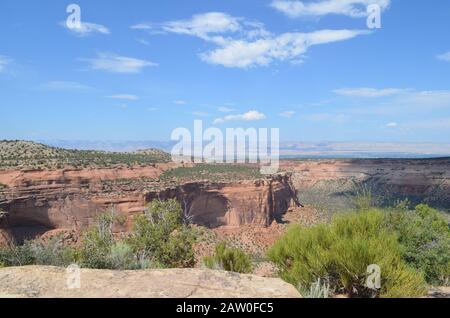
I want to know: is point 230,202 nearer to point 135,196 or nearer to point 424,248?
point 135,196

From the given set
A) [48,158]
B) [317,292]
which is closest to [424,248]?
[317,292]

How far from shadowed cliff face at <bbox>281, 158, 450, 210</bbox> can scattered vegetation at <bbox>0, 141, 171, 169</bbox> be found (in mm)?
36761

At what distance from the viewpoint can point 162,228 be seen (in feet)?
56.4

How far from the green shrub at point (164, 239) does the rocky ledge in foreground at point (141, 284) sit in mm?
8954

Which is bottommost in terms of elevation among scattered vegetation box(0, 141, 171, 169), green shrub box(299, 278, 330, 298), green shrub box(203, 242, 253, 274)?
green shrub box(203, 242, 253, 274)

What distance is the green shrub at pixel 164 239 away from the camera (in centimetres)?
1641

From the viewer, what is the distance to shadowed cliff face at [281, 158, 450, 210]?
74250 mm

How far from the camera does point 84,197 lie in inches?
1463

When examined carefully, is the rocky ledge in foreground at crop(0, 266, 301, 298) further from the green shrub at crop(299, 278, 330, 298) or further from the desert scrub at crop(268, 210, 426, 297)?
the desert scrub at crop(268, 210, 426, 297)

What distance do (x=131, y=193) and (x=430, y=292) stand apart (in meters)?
30.0

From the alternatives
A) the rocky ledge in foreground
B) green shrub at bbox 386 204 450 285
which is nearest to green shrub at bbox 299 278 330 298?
the rocky ledge in foreground

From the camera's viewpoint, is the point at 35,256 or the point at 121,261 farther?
the point at 35,256

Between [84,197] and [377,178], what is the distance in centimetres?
7129

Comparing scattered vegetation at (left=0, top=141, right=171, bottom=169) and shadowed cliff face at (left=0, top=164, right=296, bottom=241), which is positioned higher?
scattered vegetation at (left=0, top=141, right=171, bottom=169)
